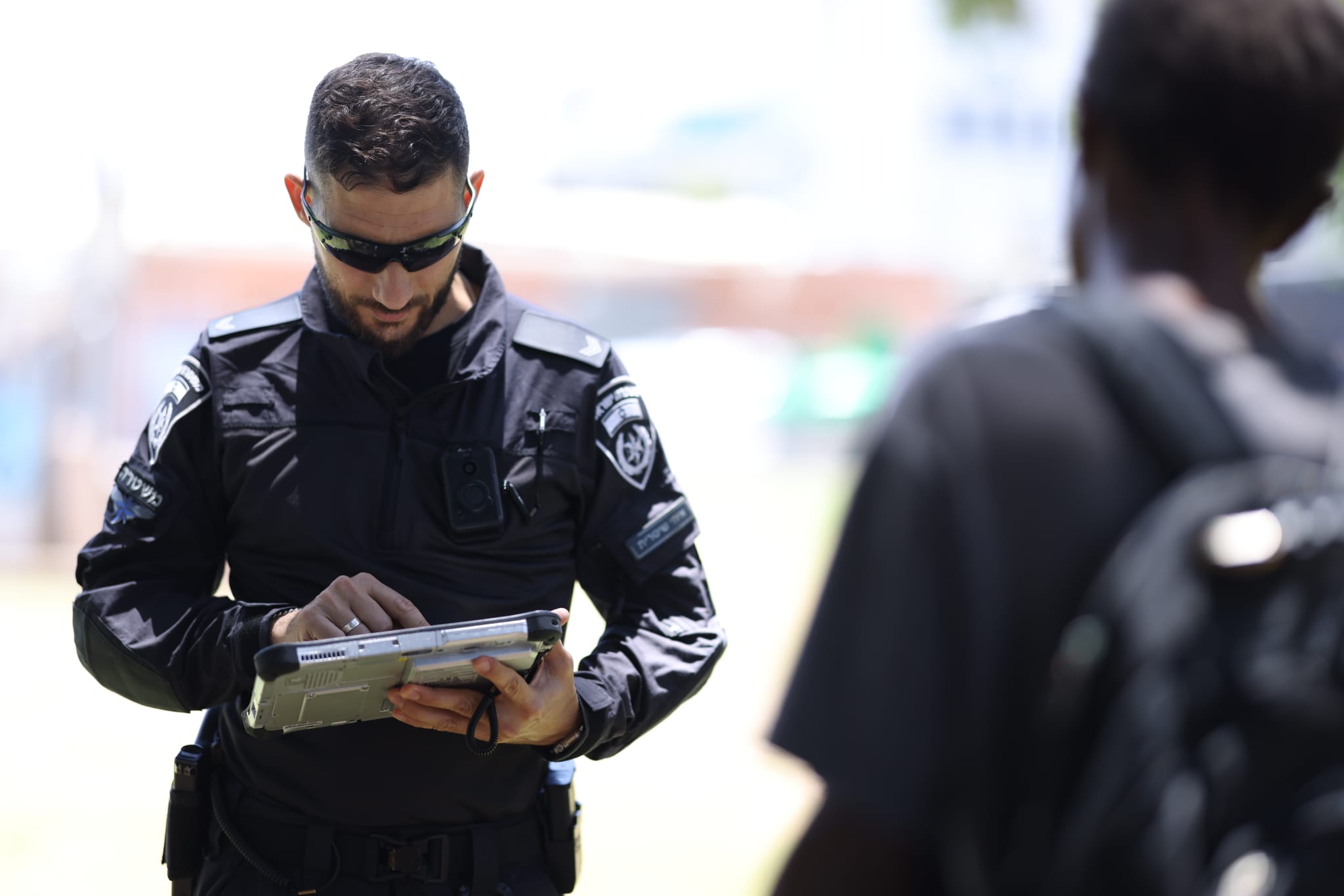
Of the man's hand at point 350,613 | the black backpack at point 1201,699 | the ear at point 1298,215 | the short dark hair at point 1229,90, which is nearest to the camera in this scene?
the black backpack at point 1201,699

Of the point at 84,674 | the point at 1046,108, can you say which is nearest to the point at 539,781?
the point at 84,674

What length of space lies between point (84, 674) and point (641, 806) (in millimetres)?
4176

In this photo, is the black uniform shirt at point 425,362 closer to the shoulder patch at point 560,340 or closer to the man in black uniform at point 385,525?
the man in black uniform at point 385,525

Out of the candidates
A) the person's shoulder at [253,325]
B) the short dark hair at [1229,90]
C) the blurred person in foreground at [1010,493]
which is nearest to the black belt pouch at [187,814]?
the person's shoulder at [253,325]

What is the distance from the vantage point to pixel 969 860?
1165 mm

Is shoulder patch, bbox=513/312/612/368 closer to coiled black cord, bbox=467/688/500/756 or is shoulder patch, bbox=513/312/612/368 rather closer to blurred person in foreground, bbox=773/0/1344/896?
coiled black cord, bbox=467/688/500/756

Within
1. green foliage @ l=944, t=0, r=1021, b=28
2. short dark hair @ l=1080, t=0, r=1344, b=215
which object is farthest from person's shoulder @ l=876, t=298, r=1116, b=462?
green foliage @ l=944, t=0, r=1021, b=28

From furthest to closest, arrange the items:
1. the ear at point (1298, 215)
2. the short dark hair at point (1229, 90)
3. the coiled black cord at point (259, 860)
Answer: the coiled black cord at point (259, 860) < the ear at point (1298, 215) < the short dark hair at point (1229, 90)

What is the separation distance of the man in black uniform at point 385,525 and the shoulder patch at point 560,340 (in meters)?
0.02

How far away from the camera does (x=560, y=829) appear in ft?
7.91

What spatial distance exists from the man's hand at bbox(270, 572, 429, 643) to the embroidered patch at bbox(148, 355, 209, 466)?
44 cm

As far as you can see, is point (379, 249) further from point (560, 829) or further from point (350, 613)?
point (560, 829)

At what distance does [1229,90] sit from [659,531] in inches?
56.2

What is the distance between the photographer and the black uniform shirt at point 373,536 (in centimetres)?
228
